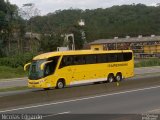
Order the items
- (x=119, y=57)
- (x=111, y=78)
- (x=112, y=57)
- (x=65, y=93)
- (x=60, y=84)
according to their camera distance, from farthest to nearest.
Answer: (x=119, y=57) → (x=112, y=57) → (x=111, y=78) → (x=60, y=84) → (x=65, y=93)

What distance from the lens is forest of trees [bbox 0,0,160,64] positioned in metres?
82.6

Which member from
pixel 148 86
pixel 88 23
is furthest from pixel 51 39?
pixel 88 23

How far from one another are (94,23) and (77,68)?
4216 inches

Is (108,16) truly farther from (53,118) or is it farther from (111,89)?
(53,118)

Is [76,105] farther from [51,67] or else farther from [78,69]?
[78,69]

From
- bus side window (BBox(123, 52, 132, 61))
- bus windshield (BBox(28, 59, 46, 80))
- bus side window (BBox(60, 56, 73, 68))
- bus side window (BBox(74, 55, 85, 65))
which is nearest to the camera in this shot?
bus windshield (BBox(28, 59, 46, 80))

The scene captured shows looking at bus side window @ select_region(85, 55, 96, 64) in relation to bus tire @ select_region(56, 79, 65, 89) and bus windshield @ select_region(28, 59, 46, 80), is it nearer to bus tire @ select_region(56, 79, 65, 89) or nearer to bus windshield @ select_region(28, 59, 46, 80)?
bus tire @ select_region(56, 79, 65, 89)

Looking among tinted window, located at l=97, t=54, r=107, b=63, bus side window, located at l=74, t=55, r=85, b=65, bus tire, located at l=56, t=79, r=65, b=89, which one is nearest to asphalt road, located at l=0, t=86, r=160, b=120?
bus tire, located at l=56, t=79, r=65, b=89

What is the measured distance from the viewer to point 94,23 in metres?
139

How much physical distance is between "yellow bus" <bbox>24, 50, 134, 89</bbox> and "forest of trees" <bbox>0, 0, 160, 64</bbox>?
42.8 meters

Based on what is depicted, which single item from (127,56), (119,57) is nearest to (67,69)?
(119,57)

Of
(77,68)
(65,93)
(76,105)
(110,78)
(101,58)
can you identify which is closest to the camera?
(76,105)

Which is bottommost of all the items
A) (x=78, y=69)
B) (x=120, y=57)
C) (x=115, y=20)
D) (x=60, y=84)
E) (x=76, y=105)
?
(x=60, y=84)

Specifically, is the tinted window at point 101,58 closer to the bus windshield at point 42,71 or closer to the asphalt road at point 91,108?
the bus windshield at point 42,71
